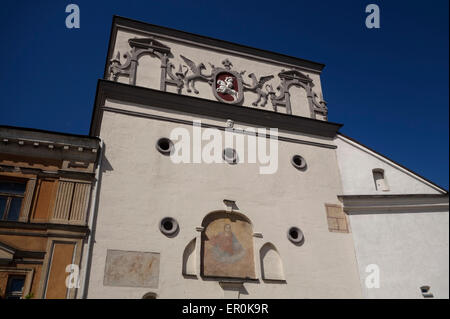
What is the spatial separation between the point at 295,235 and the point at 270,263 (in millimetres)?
1231

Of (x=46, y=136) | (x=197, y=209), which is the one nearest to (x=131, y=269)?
(x=197, y=209)

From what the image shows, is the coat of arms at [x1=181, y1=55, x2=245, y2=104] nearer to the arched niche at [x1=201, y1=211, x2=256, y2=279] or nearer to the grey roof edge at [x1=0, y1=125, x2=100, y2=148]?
the grey roof edge at [x1=0, y1=125, x2=100, y2=148]

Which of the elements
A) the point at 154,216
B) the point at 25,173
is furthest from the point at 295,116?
the point at 25,173

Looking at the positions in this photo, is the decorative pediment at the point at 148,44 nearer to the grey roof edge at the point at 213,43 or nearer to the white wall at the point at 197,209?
the grey roof edge at the point at 213,43

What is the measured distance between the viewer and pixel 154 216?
11555 mm

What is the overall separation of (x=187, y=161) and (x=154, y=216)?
201cm

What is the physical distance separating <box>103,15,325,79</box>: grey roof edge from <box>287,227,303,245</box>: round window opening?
6709mm

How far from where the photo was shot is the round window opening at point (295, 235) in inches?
502

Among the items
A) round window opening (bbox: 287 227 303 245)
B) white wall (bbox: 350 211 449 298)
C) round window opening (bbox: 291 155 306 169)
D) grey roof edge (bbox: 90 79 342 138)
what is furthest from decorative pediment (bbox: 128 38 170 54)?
white wall (bbox: 350 211 449 298)

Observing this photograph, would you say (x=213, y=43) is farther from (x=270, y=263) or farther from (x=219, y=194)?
(x=270, y=263)

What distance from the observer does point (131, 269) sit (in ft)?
35.1

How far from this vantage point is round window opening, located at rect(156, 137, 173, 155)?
12.6 meters

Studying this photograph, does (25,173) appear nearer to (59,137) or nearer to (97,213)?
(59,137)
